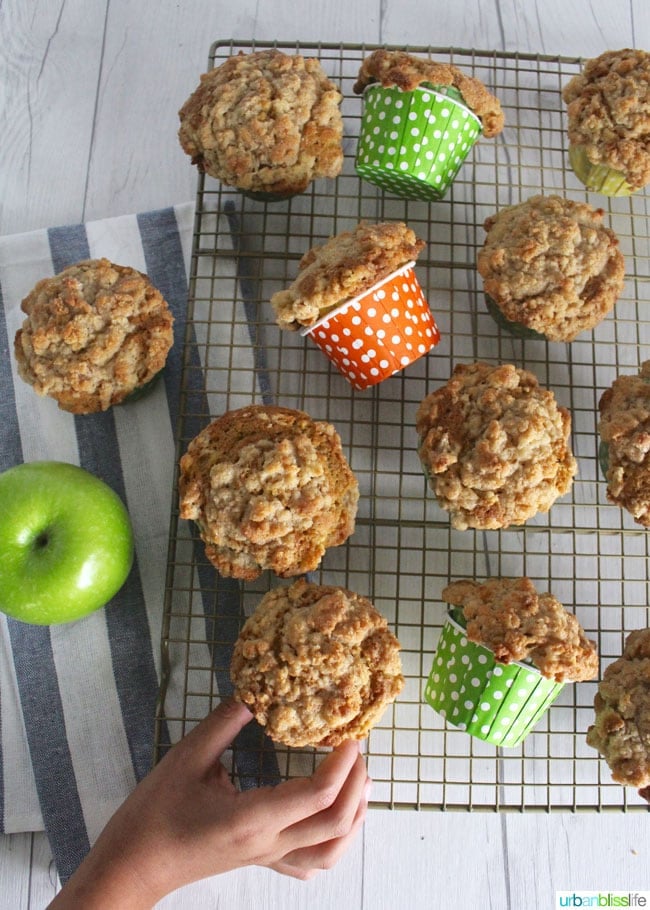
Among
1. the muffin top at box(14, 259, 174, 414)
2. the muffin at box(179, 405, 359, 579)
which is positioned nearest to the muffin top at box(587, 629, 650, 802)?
the muffin at box(179, 405, 359, 579)

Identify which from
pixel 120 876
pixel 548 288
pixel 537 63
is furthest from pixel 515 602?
pixel 537 63

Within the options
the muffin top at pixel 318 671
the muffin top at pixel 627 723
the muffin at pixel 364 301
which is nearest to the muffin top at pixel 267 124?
the muffin at pixel 364 301

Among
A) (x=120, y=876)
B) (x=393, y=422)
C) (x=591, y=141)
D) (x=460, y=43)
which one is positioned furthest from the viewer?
(x=460, y=43)

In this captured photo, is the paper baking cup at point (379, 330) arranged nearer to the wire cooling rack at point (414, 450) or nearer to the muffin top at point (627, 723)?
the wire cooling rack at point (414, 450)

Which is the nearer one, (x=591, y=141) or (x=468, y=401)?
(x=468, y=401)

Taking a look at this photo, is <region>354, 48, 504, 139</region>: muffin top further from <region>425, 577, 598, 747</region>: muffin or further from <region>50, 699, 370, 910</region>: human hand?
<region>50, 699, 370, 910</region>: human hand

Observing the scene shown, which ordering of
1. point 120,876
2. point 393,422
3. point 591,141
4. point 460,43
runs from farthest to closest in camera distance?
point 460,43 < point 393,422 < point 591,141 < point 120,876

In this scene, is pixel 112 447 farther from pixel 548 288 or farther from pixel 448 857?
pixel 448 857
